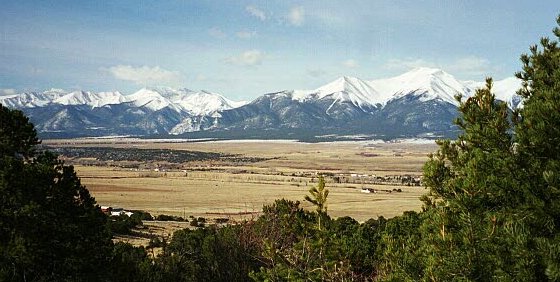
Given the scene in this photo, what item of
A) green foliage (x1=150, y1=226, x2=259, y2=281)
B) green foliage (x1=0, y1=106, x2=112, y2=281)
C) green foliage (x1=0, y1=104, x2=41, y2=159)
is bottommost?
green foliage (x1=150, y1=226, x2=259, y2=281)

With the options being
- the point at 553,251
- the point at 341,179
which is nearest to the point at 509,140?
the point at 553,251

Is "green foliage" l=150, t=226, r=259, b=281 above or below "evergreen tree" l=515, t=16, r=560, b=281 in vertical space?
below

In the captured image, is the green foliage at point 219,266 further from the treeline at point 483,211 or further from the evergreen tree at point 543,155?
the evergreen tree at point 543,155

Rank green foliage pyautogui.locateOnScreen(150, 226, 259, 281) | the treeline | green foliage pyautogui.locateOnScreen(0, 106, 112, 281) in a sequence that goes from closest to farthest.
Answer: the treeline, green foliage pyautogui.locateOnScreen(0, 106, 112, 281), green foliage pyautogui.locateOnScreen(150, 226, 259, 281)

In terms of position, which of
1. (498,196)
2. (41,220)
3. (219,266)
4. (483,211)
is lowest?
(219,266)

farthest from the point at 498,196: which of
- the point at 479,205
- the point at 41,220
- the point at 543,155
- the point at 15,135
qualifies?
the point at 15,135

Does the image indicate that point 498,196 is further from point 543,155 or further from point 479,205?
point 543,155

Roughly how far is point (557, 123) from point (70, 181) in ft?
42.8

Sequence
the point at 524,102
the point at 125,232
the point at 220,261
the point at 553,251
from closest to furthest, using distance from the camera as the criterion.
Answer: the point at 553,251 → the point at 524,102 → the point at 220,261 → the point at 125,232

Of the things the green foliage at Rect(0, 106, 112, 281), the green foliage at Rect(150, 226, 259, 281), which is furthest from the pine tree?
the green foliage at Rect(0, 106, 112, 281)

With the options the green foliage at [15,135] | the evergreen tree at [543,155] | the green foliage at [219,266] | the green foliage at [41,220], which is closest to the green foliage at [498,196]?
the evergreen tree at [543,155]

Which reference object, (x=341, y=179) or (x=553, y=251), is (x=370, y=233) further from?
(x=341, y=179)

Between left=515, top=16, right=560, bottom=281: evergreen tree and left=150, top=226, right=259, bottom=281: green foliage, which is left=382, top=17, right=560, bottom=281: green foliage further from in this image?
left=150, top=226, right=259, bottom=281: green foliage

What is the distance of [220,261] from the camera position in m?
18.3
